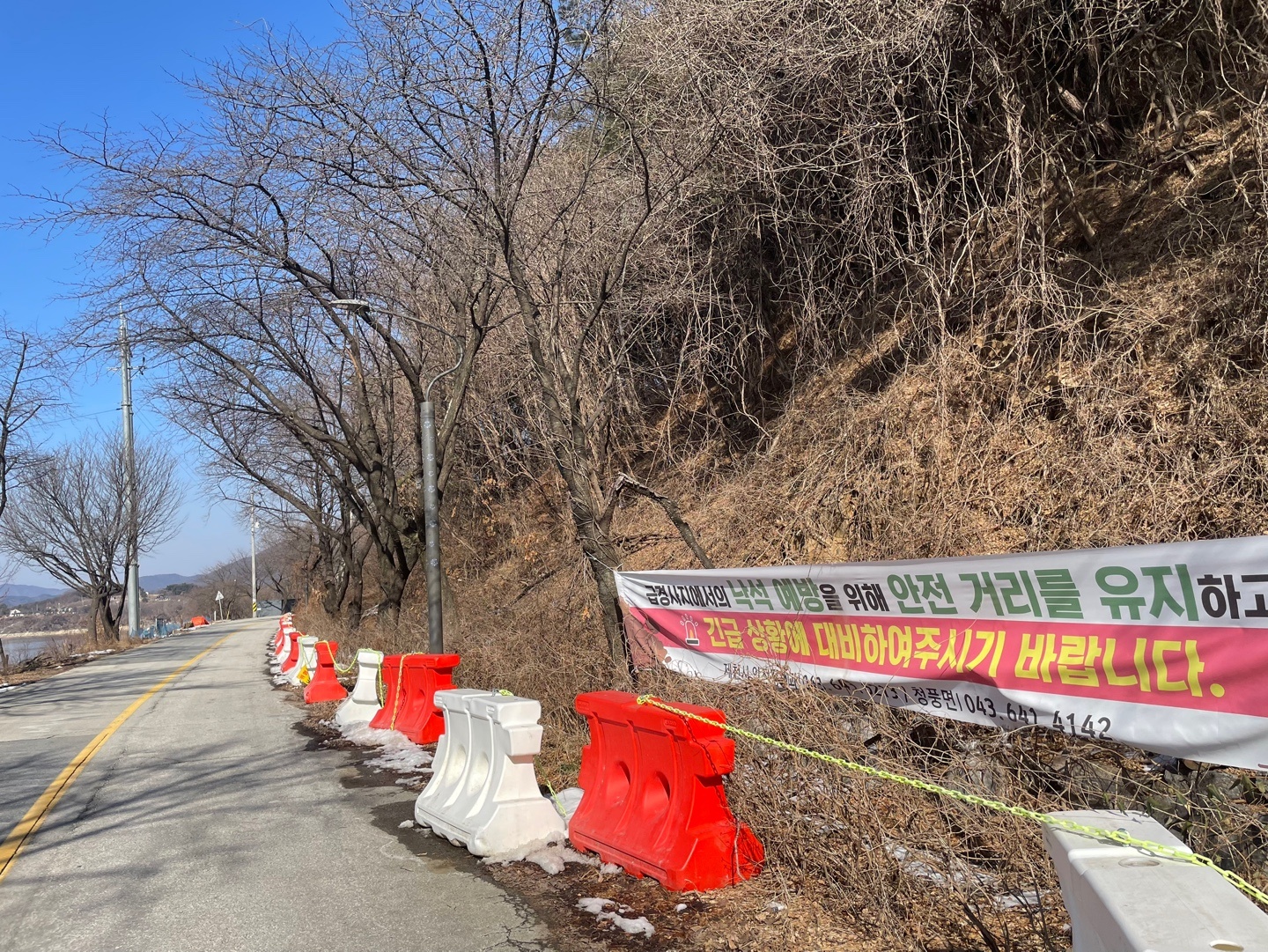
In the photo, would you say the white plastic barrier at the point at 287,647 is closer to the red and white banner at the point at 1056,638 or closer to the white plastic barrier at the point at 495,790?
the white plastic barrier at the point at 495,790

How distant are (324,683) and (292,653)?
21.5ft

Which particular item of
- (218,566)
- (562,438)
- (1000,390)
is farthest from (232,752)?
(218,566)

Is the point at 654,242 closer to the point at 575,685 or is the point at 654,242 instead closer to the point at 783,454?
the point at 783,454

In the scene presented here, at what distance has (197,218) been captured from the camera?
15.2 meters

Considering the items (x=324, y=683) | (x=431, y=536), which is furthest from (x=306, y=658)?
(x=431, y=536)

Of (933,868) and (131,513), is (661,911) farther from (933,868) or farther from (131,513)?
(131,513)

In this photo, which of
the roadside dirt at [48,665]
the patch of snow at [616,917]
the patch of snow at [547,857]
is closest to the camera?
the patch of snow at [616,917]

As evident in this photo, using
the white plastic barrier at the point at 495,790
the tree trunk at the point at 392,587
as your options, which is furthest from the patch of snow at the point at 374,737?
the tree trunk at the point at 392,587

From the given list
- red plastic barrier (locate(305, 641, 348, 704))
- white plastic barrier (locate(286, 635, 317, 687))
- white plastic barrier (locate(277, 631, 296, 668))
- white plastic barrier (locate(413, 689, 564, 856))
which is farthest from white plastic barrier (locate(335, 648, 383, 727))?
white plastic barrier (locate(277, 631, 296, 668))

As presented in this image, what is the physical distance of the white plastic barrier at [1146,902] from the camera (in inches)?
88.7

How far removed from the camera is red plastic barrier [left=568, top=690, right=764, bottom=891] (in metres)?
5.72

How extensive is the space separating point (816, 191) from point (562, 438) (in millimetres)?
4718

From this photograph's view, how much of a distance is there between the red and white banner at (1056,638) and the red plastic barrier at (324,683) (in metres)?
9.77

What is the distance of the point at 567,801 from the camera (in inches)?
300
